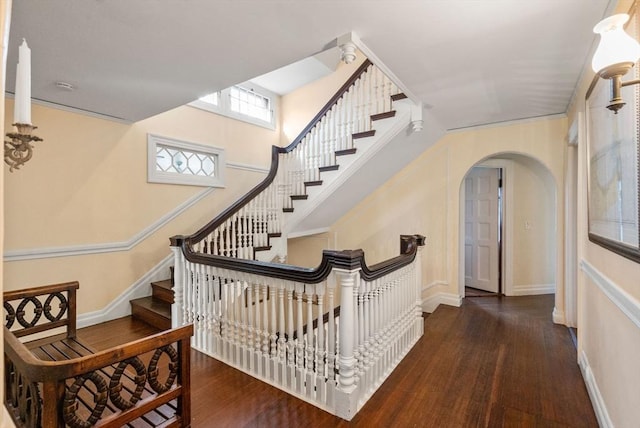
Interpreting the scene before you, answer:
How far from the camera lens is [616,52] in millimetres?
1105

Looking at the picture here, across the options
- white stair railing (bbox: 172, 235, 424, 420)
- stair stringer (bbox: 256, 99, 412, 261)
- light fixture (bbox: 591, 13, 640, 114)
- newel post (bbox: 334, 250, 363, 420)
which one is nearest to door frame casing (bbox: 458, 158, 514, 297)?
stair stringer (bbox: 256, 99, 412, 261)

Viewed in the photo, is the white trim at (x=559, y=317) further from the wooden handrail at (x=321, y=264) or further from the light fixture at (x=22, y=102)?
the light fixture at (x=22, y=102)

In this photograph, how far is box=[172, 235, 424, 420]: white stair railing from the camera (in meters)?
1.87

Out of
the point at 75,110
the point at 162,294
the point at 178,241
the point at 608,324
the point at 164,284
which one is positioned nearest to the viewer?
the point at 608,324

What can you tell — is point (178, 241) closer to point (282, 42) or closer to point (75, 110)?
point (75, 110)

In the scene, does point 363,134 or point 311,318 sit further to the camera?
point 363,134

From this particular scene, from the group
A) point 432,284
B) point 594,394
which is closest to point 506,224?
point 432,284

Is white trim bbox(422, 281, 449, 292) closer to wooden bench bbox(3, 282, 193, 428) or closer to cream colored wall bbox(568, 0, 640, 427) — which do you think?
cream colored wall bbox(568, 0, 640, 427)

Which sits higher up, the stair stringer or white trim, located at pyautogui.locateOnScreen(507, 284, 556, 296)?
the stair stringer

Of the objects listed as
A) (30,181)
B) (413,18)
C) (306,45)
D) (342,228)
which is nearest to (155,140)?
(30,181)

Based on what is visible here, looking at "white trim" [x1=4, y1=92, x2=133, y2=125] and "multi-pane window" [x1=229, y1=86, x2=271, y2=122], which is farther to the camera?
"multi-pane window" [x1=229, y1=86, x2=271, y2=122]

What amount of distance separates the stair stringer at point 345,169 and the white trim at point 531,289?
3194 millimetres

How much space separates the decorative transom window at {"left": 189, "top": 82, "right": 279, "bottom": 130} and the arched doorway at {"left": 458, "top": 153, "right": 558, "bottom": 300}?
3787 mm

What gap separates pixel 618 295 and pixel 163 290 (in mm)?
3909
